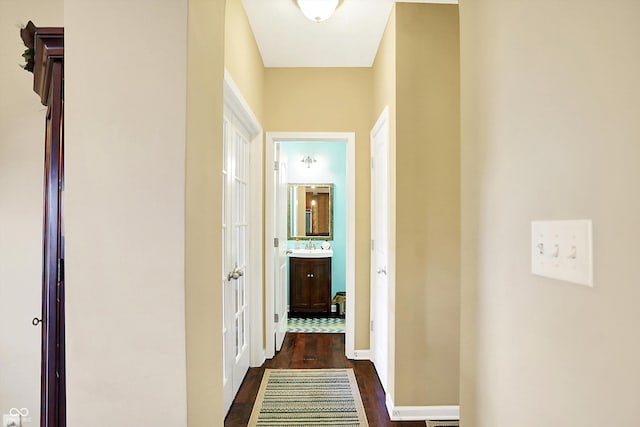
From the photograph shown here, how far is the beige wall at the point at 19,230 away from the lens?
6.08ft

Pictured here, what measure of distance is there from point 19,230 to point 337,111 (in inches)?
97.1

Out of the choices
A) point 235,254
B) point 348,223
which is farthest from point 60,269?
point 348,223

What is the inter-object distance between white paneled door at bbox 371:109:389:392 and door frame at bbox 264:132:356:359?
0.18 metres

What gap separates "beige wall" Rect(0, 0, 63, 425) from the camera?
6.08 feet

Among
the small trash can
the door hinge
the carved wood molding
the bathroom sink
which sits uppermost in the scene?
the carved wood molding

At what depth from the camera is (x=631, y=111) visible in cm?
56

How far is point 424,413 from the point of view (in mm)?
2301

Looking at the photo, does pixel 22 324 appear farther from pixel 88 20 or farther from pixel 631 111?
pixel 631 111

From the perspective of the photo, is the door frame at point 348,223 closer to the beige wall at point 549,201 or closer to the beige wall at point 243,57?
the beige wall at point 243,57

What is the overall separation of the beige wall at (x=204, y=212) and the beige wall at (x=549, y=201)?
2.70 ft

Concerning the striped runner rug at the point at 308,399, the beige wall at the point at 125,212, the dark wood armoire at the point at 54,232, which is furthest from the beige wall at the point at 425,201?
the dark wood armoire at the point at 54,232

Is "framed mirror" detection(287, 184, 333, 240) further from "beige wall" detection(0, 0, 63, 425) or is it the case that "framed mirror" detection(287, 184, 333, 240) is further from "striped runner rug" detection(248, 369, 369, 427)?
"beige wall" detection(0, 0, 63, 425)

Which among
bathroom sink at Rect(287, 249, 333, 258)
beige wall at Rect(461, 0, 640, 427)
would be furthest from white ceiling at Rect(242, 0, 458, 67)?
bathroom sink at Rect(287, 249, 333, 258)

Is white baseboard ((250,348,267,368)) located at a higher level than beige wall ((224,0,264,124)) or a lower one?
lower
